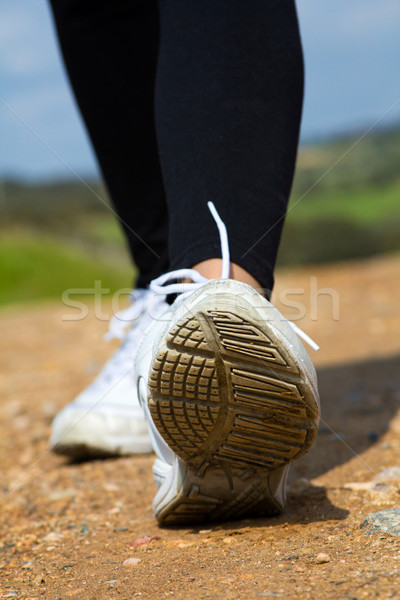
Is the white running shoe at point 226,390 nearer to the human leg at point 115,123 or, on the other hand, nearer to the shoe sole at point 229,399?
the shoe sole at point 229,399

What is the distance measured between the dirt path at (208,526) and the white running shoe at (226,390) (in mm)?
95

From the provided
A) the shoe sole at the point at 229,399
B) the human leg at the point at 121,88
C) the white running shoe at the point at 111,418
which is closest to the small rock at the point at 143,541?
the shoe sole at the point at 229,399

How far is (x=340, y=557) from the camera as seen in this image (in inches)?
28.5

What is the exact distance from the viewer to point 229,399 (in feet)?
2.57

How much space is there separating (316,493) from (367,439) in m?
0.34

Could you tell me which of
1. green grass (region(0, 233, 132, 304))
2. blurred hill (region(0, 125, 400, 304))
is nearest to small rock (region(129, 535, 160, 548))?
blurred hill (region(0, 125, 400, 304))

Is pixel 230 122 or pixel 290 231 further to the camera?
pixel 290 231

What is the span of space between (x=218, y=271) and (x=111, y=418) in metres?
0.66

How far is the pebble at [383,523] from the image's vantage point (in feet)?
2.55

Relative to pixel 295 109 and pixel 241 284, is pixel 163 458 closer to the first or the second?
pixel 241 284

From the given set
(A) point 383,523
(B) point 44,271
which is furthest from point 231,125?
(B) point 44,271

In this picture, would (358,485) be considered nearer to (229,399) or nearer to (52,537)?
(229,399)

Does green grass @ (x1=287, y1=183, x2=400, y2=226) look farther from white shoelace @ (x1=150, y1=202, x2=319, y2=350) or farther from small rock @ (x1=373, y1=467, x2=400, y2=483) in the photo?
white shoelace @ (x1=150, y1=202, x2=319, y2=350)

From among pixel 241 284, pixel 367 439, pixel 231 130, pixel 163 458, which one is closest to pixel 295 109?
pixel 231 130
